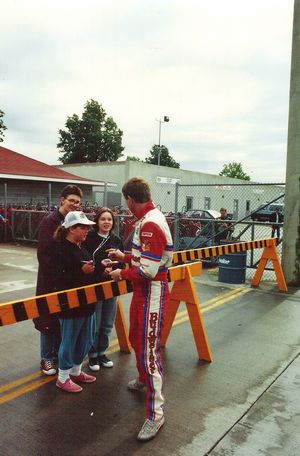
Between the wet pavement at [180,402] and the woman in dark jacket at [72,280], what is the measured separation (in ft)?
1.38

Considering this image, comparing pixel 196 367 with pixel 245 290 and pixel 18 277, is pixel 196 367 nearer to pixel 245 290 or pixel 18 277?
pixel 245 290

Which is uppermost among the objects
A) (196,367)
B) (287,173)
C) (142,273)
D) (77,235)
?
(287,173)


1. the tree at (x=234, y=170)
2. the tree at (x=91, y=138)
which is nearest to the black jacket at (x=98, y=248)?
the tree at (x=91, y=138)

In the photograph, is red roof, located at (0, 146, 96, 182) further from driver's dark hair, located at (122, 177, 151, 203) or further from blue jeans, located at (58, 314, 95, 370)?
driver's dark hair, located at (122, 177, 151, 203)

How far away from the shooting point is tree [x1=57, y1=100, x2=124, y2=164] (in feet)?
200

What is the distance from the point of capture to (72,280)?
3590 millimetres

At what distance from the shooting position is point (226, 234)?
39.1 feet

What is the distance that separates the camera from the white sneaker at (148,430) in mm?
3020

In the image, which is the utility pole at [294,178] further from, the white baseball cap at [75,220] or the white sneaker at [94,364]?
the white baseball cap at [75,220]

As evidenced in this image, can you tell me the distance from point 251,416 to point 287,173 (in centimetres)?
618

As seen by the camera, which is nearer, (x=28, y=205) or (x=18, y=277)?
(x=18, y=277)

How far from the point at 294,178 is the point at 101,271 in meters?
5.77

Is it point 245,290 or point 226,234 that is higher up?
point 226,234

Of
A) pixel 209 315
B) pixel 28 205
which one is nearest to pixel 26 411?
pixel 209 315
